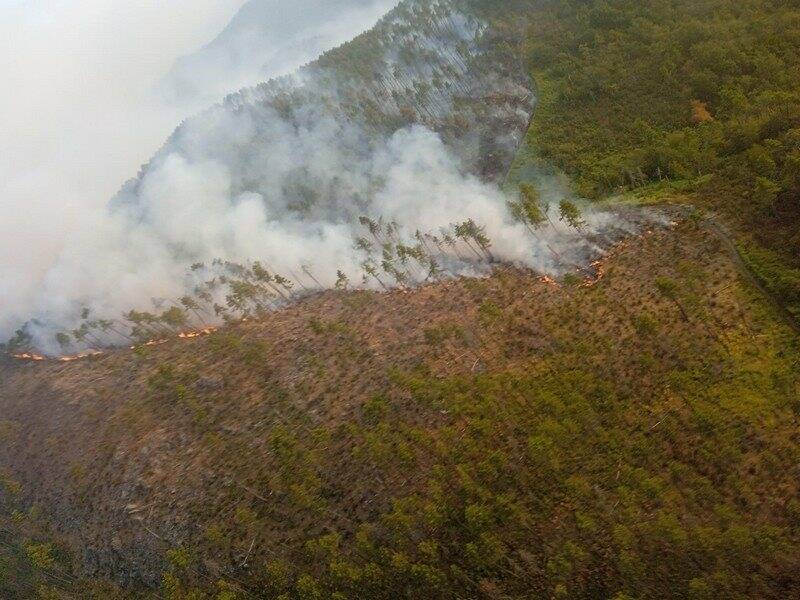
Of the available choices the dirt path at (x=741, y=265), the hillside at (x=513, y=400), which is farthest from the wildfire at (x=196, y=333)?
the dirt path at (x=741, y=265)

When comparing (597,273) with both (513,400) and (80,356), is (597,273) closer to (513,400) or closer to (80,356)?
(513,400)

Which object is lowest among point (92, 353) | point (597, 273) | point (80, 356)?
point (80, 356)

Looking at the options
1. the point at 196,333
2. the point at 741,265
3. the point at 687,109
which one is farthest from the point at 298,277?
the point at 687,109

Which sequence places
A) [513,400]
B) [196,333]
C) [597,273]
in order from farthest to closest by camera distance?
1. [196,333]
2. [597,273]
3. [513,400]

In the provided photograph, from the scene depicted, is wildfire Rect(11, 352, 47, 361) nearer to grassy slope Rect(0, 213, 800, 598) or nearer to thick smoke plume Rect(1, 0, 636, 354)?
thick smoke plume Rect(1, 0, 636, 354)

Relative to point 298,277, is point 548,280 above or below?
below

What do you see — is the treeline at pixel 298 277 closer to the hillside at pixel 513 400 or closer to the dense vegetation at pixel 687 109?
the hillside at pixel 513 400

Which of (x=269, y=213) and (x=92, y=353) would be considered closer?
(x=92, y=353)

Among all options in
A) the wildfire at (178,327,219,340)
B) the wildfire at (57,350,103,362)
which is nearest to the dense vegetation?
the wildfire at (178,327,219,340)
